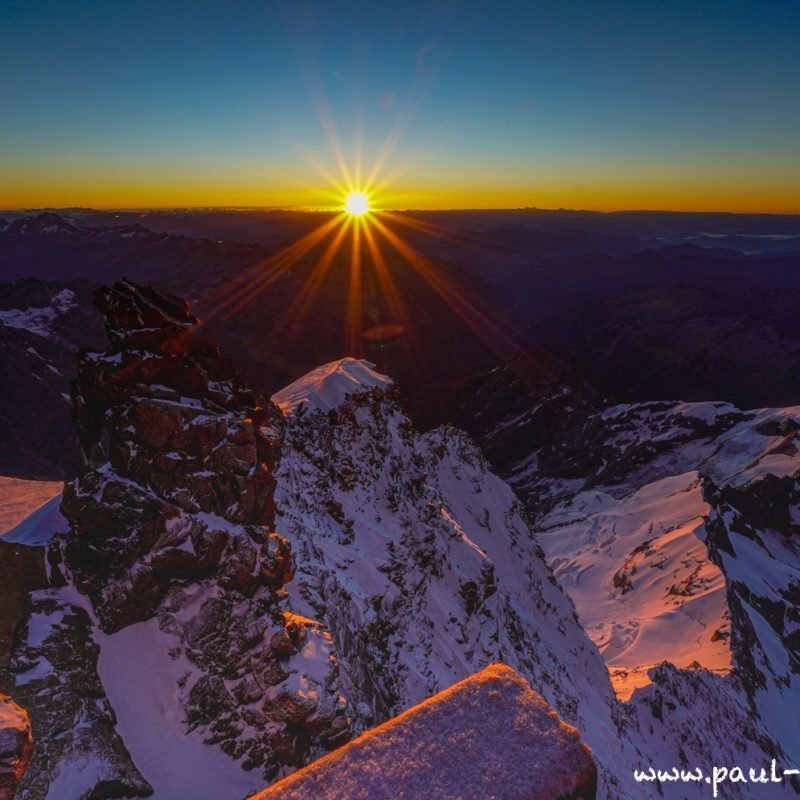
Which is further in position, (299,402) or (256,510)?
(299,402)

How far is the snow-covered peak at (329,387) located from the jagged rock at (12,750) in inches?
978

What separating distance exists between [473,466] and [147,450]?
4779cm

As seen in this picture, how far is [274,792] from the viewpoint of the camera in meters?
7.92

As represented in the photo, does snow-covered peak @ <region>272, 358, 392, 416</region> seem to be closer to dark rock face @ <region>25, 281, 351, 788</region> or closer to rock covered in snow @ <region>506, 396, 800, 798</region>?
dark rock face @ <region>25, 281, 351, 788</region>

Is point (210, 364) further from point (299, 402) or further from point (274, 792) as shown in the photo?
point (299, 402)

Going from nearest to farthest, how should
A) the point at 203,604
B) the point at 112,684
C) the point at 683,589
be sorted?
the point at 112,684 → the point at 203,604 → the point at 683,589

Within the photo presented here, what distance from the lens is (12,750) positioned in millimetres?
10820

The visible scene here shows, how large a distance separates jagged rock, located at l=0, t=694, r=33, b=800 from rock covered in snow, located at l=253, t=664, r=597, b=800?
6.69m

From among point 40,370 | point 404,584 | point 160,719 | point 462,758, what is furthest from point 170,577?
point 40,370

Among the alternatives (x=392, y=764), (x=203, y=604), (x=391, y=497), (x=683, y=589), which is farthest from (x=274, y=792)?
(x=683, y=589)

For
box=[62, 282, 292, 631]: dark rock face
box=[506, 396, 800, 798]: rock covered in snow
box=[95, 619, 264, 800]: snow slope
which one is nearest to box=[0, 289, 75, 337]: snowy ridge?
box=[506, 396, 800, 798]: rock covered in snow

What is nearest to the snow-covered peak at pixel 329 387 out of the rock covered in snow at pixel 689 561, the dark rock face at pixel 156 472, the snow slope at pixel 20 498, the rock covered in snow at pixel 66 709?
the snow slope at pixel 20 498

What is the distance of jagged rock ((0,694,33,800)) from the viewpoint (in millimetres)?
10633

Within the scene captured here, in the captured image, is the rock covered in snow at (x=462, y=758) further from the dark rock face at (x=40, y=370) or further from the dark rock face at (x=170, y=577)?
the dark rock face at (x=40, y=370)
